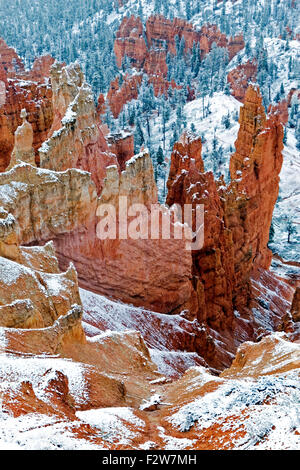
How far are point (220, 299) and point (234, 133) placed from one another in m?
62.4

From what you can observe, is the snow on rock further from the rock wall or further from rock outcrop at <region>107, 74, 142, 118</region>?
rock outcrop at <region>107, 74, 142, 118</region>

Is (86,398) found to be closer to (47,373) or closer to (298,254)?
(47,373)

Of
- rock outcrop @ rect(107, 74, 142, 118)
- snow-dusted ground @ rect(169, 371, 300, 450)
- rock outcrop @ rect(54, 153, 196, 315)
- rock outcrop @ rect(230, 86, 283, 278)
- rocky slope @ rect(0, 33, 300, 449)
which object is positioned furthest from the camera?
rock outcrop @ rect(107, 74, 142, 118)

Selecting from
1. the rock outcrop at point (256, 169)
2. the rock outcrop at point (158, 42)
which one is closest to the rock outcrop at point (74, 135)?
the rock outcrop at point (256, 169)

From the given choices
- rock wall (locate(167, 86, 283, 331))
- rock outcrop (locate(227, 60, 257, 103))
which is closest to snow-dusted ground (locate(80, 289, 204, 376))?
rock wall (locate(167, 86, 283, 331))

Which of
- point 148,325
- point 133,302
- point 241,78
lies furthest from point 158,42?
point 148,325

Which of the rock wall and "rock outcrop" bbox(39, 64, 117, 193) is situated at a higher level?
"rock outcrop" bbox(39, 64, 117, 193)

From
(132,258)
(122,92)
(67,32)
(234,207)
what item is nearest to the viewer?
(132,258)

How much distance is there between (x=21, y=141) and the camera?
90.4 feet

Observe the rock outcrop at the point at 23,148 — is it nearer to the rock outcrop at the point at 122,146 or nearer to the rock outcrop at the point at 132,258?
the rock outcrop at the point at 132,258

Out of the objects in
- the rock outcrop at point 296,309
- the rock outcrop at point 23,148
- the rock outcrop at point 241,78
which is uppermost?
the rock outcrop at point 23,148

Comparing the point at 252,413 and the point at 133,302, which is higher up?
the point at 252,413

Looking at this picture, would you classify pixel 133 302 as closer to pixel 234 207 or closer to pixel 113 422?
pixel 234 207

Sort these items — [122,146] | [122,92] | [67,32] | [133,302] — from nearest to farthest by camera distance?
1. [133,302]
2. [122,146]
3. [122,92]
4. [67,32]
